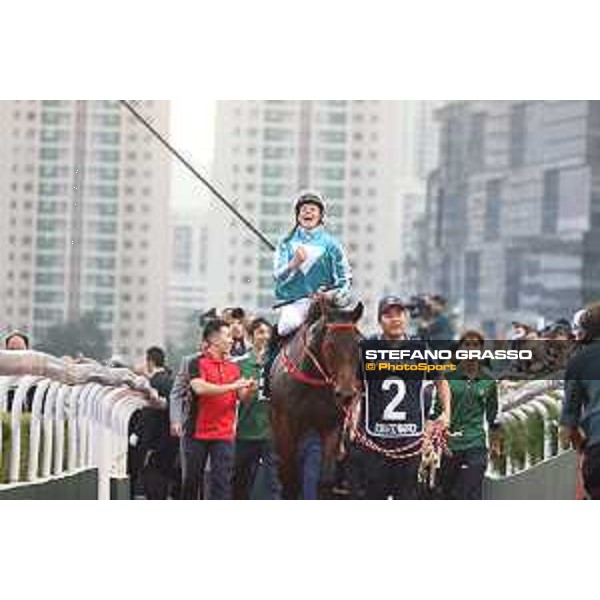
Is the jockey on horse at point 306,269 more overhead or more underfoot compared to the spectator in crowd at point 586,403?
more overhead

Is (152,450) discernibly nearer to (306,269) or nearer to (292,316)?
(292,316)

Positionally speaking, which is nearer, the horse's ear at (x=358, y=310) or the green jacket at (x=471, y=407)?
the horse's ear at (x=358, y=310)

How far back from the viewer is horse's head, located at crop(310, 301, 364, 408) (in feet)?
48.1

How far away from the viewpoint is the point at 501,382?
14.8 meters

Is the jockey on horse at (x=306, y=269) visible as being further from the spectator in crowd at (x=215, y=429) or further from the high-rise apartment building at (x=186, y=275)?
the high-rise apartment building at (x=186, y=275)

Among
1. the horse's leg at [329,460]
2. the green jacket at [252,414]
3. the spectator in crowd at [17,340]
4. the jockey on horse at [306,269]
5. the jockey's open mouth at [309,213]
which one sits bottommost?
the horse's leg at [329,460]

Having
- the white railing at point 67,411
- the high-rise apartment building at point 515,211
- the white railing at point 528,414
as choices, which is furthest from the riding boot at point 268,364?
the white railing at point 528,414

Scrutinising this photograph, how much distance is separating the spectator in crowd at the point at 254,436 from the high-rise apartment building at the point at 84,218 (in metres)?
0.39

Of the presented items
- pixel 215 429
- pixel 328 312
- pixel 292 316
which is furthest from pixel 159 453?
pixel 328 312

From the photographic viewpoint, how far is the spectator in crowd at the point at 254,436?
1470 centimetres

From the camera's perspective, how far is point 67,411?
14711 millimetres
